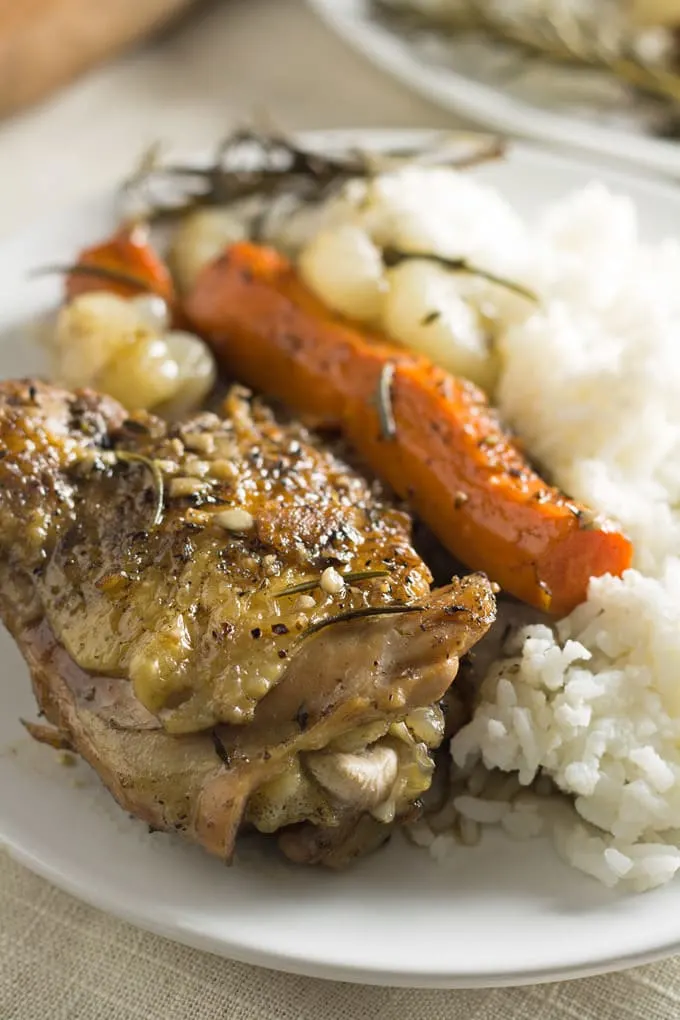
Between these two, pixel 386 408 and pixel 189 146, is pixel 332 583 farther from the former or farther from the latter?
pixel 189 146

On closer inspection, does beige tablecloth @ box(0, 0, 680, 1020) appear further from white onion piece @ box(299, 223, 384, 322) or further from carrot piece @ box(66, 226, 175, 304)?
white onion piece @ box(299, 223, 384, 322)

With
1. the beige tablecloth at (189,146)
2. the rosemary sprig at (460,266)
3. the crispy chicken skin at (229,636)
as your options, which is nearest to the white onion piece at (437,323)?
the rosemary sprig at (460,266)

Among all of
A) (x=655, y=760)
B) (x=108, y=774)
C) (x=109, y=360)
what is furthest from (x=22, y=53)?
(x=655, y=760)

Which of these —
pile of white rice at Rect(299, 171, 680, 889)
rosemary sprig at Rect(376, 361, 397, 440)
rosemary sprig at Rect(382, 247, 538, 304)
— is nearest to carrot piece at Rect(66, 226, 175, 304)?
pile of white rice at Rect(299, 171, 680, 889)

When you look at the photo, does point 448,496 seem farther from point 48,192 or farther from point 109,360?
point 48,192

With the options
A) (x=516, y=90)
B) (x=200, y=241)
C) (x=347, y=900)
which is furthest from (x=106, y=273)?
(x=516, y=90)
